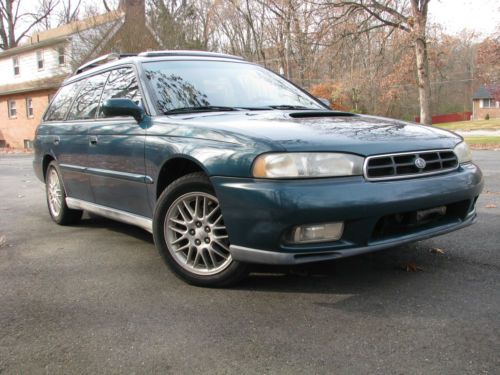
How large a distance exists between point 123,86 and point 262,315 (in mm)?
2454

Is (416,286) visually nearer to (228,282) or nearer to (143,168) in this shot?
(228,282)

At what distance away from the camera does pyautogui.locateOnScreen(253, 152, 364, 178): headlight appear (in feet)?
9.12

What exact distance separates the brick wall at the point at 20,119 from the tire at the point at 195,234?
28.9 m

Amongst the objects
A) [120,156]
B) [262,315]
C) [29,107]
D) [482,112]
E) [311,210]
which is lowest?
[262,315]

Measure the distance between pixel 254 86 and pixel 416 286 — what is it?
217 centimetres

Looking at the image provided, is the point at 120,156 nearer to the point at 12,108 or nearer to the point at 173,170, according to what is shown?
the point at 173,170

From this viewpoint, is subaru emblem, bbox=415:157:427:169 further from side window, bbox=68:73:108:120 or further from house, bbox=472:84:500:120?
house, bbox=472:84:500:120

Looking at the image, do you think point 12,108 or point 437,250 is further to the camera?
point 12,108

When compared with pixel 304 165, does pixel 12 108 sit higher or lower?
higher

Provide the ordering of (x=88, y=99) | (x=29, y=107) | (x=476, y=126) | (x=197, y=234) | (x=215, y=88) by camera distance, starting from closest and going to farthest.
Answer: (x=197, y=234) < (x=215, y=88) < (x=88, y=99) < (x=29, y=107) < (x=476, y=126)

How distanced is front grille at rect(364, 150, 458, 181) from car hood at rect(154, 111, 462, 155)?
4 centimetres

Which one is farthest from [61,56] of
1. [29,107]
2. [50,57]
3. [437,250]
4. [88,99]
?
[437,250]

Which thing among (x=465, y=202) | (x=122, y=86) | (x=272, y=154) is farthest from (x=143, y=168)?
(x=465, y=202)

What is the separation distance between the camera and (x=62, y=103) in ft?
18.1
